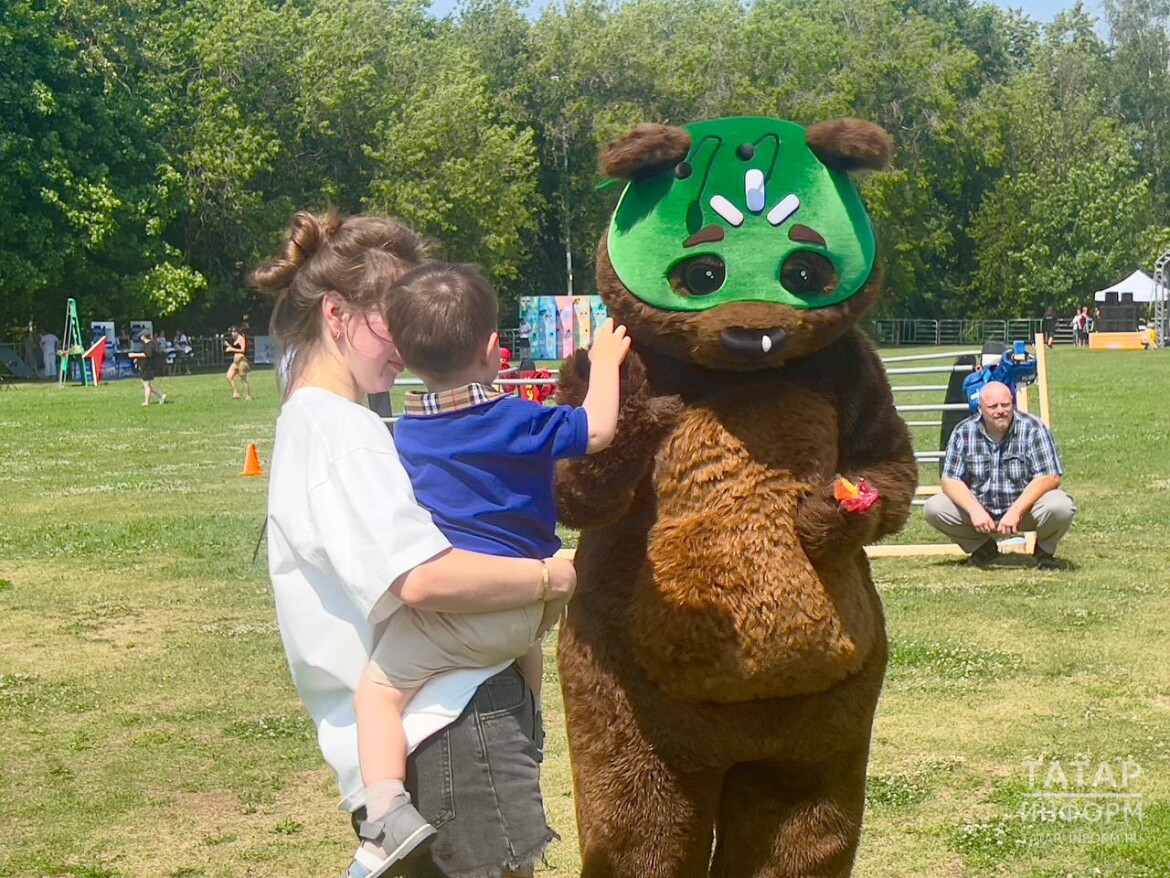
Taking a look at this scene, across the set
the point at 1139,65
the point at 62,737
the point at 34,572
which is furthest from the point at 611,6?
the point at 62,737

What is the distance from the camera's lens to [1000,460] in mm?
9250

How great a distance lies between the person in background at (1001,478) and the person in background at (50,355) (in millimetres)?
37049

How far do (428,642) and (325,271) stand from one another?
32.6 inches

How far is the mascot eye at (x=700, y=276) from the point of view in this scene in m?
3.86

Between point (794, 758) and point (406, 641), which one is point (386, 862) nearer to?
point (406, 641)

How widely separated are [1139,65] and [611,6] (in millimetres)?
23271

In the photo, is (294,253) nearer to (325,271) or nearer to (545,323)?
(325,271)

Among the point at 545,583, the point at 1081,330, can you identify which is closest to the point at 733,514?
the point at 545,583

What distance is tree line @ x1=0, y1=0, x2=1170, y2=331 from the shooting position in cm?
4281

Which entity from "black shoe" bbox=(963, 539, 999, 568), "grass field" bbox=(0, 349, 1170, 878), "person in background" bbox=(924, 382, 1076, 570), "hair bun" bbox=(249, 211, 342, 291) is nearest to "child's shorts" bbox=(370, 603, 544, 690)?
"hair bun" bbox=(249, 211, 342, 291)

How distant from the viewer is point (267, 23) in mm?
47562

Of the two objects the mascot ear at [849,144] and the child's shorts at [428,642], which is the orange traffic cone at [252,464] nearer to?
the mascot ear at [849,144]

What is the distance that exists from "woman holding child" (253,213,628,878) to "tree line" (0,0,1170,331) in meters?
37.7

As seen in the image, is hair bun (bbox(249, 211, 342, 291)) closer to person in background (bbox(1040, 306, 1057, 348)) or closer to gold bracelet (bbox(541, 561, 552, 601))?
gold bracelet (bbox(541, 561, 552, 601))
